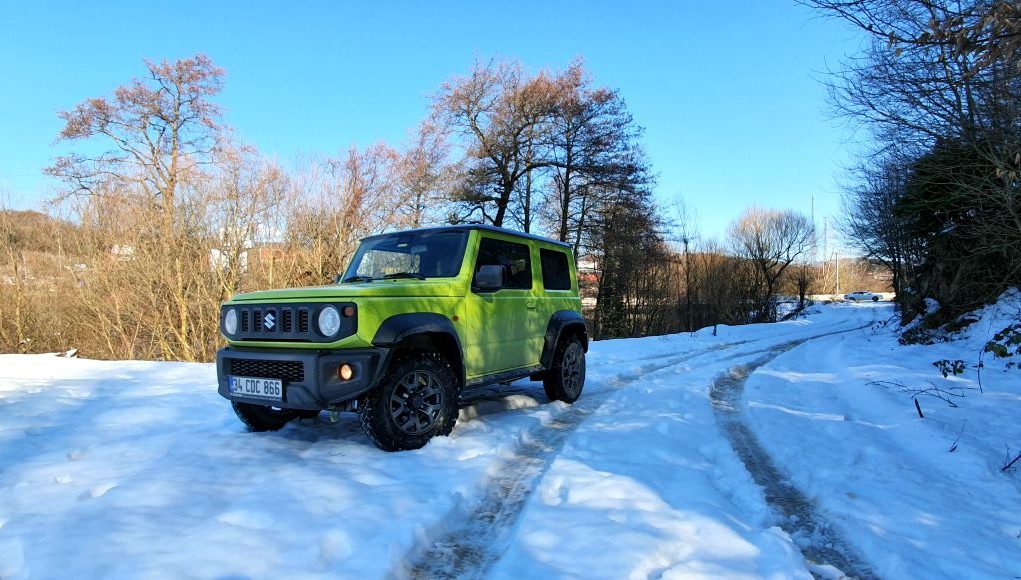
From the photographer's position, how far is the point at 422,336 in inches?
169

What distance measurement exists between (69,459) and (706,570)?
4373 millimetres

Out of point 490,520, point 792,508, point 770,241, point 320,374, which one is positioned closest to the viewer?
point 490,520

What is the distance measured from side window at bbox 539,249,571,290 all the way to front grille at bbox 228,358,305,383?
3.17 m

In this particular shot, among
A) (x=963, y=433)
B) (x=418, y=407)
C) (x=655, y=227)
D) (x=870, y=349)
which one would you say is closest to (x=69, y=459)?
(x=418, y=407)

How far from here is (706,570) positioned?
238 centimetres

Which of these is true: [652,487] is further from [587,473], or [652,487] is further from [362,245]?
[362,245]

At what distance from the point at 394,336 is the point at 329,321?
1.61 feet

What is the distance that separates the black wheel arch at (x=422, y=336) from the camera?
3.96m

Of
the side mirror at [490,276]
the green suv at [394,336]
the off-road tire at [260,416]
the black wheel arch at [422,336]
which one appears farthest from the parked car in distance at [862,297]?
the off-road tire at [260,416]

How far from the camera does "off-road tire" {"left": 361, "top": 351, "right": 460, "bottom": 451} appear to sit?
13.0ft

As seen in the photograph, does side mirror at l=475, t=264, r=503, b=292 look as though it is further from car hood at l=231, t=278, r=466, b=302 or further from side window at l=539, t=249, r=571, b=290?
side window at l=539, t=249, r=571, b=290

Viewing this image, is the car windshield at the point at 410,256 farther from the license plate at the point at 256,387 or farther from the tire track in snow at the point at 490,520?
the tire track in snow at the point at 490,520

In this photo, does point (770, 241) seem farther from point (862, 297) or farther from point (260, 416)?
point (260, 416)

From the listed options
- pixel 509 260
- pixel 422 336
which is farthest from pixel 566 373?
pixel 422 336
